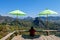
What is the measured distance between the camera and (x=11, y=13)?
12.0 metres

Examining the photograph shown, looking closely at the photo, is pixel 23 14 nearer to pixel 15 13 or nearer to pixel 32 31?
pixel 15 13

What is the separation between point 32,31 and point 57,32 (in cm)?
228

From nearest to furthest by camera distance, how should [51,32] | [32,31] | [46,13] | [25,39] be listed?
[25,39] < [32,31] < [46,13] < [51,32]

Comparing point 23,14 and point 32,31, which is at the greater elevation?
point 23,14

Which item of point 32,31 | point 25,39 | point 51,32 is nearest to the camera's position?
point 25,39

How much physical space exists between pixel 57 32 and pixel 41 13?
6.03 feet

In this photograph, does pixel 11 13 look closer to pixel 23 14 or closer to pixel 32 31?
pixel 23 14

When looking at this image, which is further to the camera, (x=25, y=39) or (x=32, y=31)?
(x=32, y=31)

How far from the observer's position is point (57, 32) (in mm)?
12312

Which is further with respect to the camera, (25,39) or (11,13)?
(11,13)

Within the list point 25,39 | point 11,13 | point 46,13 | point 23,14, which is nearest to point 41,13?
point 46,13

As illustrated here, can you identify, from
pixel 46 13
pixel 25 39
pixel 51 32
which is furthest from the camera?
pixel 51 32

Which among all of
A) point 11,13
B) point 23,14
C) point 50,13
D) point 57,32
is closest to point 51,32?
point 57,32

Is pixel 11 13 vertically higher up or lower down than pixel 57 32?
higher up
